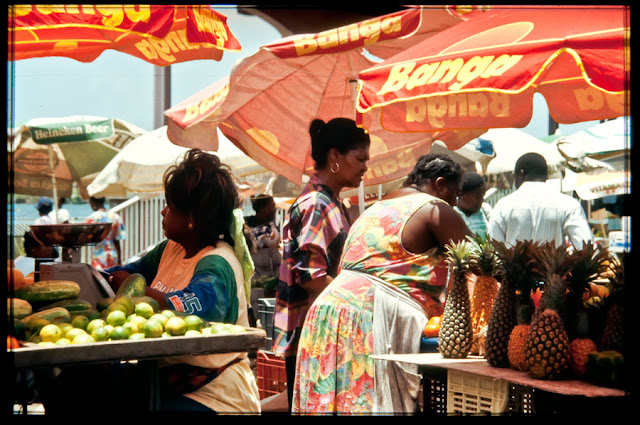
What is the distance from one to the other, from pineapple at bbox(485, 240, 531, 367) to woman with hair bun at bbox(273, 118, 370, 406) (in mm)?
1432

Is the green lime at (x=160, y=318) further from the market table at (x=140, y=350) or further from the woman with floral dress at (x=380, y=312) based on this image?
the woman with floral dress at (x=380, y=312)

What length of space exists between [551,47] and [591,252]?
3.27ft

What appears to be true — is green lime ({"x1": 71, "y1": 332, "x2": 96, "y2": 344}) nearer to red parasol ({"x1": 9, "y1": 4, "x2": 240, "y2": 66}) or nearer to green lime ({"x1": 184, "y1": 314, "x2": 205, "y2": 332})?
green lime ({"x1": 184, "y1": 314, "x2": 205, "y2": 332})

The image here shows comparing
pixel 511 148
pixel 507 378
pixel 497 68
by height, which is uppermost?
pixel 511 148

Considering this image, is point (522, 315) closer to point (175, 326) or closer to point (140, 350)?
point (175, 326)

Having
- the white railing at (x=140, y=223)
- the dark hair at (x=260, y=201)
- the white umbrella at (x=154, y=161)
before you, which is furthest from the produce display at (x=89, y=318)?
the white railing at (x=140, y=223)

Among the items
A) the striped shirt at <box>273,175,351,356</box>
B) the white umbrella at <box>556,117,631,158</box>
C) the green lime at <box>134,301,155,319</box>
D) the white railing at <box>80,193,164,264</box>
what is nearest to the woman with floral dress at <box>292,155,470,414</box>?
the striped shirt at <box>273,175,351,356</box>

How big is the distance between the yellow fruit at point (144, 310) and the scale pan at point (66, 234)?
0.55 metres

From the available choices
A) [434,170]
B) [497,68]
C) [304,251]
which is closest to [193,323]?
[304,251]

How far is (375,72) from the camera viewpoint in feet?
13.6

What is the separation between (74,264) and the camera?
3395 millimetres

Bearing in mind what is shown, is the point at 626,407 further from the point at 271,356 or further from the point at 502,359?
the point at 271,356

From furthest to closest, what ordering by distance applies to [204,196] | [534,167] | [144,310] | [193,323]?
[534,167]
[204,196]
[144,310]
[193,323]

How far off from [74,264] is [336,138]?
1821mm
